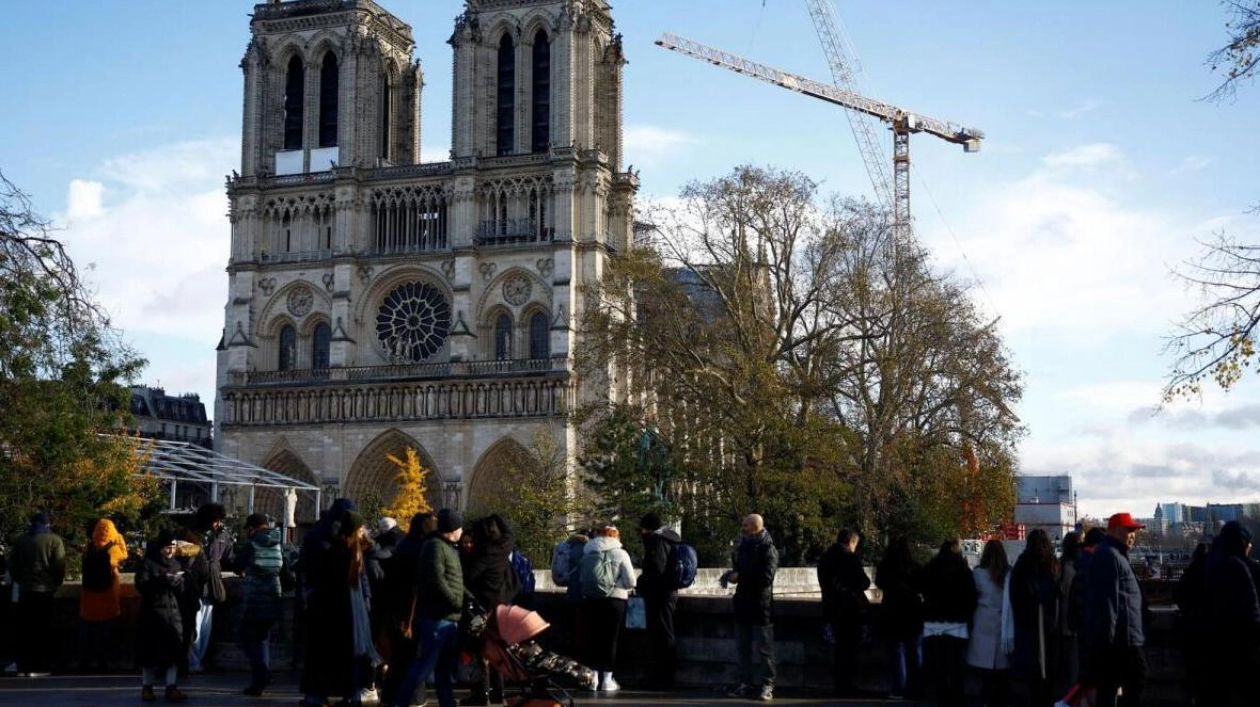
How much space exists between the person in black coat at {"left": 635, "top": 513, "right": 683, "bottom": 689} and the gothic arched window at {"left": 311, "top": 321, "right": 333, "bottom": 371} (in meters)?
48.1

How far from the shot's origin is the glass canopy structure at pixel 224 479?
46.7 metres

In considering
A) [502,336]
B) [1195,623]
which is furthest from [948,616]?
[502,336]

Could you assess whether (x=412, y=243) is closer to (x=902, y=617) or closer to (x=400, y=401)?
(x=400, y=401)

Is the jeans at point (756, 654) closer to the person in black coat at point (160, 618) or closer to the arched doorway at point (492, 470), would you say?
the person in black coat at point (160, 618)

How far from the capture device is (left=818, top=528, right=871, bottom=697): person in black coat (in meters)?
14.5

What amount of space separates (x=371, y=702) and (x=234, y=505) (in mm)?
47648

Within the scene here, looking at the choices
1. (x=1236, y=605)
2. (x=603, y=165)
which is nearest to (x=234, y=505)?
(x=603, y=165)

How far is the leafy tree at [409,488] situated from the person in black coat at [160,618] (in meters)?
39.3

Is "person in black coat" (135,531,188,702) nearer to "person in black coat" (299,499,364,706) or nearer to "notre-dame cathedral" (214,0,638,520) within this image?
"person in black coat" (299,499,364,706)

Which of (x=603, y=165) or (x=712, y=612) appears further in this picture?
(x=603, y=165)

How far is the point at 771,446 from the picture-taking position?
3572 cm

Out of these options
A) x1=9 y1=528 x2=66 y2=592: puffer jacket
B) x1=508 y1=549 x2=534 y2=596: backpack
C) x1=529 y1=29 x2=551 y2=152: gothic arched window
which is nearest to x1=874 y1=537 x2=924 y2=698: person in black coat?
x1=508 y1=549 x2=534 y2=596: backpack

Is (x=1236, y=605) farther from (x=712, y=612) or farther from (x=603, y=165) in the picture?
(x=603, y=165)

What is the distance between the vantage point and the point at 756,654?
1434cm
